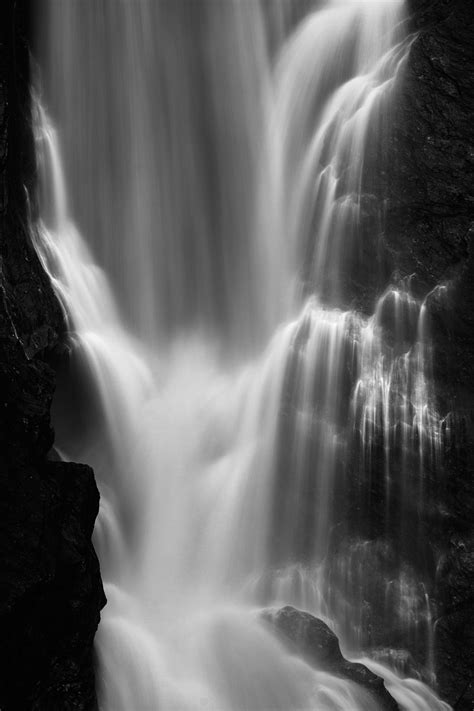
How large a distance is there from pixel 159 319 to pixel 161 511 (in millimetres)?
4966

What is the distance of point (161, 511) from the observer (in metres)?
15.2

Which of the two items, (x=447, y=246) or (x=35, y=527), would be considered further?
(x=447, y=246)

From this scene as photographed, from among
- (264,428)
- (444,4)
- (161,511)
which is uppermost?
(444,4)

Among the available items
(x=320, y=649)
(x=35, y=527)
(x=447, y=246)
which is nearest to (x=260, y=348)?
(x=447, y=246)

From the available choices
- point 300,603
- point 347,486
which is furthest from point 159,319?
point 300,603

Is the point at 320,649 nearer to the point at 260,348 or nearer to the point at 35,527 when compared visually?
the point at 35,527

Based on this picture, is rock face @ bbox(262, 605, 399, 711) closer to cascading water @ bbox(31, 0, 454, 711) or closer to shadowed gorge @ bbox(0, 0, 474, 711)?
shadowed gorge @ bbox(0, 0, 474, 711)

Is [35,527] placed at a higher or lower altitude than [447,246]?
lower

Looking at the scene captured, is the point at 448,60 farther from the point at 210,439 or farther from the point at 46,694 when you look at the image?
the point at 46,694

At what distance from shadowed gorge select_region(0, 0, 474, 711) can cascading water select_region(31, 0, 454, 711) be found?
2.2 inches

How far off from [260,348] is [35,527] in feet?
28.5

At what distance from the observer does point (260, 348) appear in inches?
703

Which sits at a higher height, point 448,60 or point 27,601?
point 448,60

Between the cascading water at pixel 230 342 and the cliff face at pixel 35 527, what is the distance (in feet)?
3.84
